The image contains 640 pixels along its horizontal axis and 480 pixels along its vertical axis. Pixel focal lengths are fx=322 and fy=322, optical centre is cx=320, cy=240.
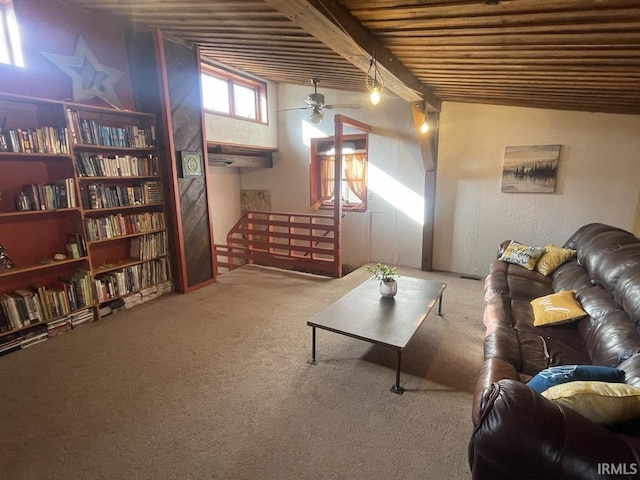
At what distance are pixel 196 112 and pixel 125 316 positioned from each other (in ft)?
8.20

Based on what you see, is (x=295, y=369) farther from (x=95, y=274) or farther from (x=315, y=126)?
(x=315, y=126)

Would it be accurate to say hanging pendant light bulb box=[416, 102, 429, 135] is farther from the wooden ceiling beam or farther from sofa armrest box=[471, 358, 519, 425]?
sofa armrest box=[471, 358, 519, 425]

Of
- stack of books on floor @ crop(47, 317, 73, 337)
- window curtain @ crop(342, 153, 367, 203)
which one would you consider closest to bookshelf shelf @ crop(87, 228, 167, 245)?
Answer: stack of books on floor @ crop(47, 317, 73, 337)

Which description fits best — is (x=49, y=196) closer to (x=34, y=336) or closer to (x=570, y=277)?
(x=34, y=336)

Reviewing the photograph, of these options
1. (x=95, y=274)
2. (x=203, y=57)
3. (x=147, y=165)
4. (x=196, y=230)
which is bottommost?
(x=95, y=274)

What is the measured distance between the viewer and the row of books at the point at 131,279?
334cm

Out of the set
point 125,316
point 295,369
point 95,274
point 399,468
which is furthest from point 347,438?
point 95,274

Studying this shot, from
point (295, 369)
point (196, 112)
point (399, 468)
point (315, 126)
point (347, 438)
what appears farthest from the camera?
point (315, 126)

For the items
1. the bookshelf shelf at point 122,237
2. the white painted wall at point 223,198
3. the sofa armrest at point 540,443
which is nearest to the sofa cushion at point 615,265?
the sofa armrest at point 540,443

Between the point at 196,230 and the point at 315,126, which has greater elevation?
the point at 315,126

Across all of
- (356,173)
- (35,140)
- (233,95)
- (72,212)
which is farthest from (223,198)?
(35,140)

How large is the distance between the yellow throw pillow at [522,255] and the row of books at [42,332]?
4.47m

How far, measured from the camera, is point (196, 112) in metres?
3.97

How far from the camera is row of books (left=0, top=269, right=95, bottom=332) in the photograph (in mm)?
2680
